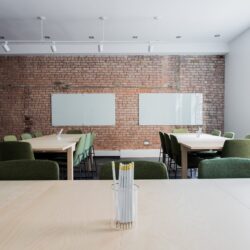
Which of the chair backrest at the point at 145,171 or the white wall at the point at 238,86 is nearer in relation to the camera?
the chair backrest at the point at 145,171

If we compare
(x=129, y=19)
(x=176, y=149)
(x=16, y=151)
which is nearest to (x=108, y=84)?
(x=129, y=19)

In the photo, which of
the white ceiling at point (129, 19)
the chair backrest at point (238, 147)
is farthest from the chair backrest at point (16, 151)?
the white ceiling at point (129, 19)

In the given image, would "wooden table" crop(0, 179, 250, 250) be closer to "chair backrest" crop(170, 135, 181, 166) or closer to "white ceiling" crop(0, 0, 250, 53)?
"chair backrest" crop(170, 135, 181, 166)

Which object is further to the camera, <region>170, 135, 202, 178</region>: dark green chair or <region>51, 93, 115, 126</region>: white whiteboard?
<region>51, 93, 115, 126</region>: white whiteboard

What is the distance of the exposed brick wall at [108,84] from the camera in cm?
726

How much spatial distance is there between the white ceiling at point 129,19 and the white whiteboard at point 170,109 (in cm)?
151

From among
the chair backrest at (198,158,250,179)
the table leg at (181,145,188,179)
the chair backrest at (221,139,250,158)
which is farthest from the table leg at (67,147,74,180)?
the chair backrest at (198,158,250,179)

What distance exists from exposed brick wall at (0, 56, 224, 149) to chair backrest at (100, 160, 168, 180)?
18.2ft

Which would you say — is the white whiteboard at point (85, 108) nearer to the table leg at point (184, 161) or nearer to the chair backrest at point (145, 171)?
the table leg at point (184, 161)

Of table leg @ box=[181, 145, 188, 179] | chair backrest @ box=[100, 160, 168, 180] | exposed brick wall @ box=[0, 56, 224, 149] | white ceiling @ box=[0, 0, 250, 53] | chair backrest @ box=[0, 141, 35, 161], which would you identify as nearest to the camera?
chair backrest @ box=[100, 160, 168, 180]

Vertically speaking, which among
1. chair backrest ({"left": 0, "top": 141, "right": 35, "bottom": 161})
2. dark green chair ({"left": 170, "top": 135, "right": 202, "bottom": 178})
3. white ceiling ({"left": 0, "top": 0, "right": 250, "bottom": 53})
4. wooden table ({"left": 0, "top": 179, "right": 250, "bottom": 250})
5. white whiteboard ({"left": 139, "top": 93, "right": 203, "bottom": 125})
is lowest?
dark green chair ({"left": 170, "top": 135, "right": 202, "bottom": 178})

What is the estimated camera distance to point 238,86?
6.49 m

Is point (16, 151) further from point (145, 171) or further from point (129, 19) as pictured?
point (129, 19)

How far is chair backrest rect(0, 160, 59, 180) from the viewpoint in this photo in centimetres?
179
